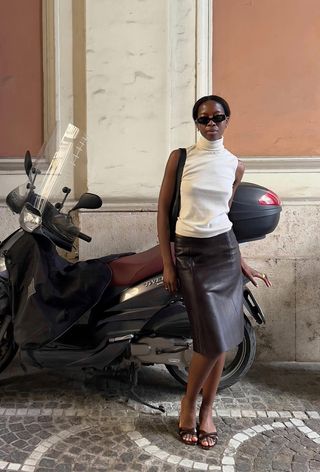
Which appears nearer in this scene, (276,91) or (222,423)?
(222,423)

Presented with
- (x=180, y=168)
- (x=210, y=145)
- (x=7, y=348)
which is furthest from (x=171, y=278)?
(x=7, y=348)

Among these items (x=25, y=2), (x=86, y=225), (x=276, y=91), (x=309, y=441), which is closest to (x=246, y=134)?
(x=276, y=91)

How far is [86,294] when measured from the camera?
3213 mm

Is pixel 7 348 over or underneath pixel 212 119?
underneath

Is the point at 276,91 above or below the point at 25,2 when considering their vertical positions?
below

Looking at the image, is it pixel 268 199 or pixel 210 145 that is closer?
pixel 210 145

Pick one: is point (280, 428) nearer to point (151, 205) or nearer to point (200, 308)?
point (200, 308)

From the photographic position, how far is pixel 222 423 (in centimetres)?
317

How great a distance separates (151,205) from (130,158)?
38 centimetres

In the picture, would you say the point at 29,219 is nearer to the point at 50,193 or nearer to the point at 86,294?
the point at 50,193

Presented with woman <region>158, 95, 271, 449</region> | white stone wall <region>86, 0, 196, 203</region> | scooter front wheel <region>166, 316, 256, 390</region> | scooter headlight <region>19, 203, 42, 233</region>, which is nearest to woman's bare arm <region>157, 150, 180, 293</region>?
woman <region>158, 95, 271, 449</region>

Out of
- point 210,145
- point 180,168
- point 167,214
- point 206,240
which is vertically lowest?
point 206,240

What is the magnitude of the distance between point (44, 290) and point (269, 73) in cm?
237

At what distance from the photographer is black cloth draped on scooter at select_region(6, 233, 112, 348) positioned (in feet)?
10.3
